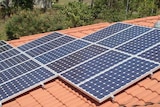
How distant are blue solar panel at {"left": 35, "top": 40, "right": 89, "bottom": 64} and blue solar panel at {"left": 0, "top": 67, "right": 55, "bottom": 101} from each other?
0.79 metres

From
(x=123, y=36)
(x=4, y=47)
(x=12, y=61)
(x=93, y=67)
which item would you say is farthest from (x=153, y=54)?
(x=4, y=47)

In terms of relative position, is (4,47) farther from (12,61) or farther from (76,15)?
(76,15)

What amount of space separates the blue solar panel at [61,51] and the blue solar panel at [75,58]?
15.4 inches

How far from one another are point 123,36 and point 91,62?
2266 mm

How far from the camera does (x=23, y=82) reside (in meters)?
9.09

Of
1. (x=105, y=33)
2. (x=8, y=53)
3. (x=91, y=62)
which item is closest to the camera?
(x=91, y=62)

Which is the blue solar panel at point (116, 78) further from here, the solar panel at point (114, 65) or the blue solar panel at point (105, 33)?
the blue solar panel at point (105, 33)

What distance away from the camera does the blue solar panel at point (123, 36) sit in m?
10.4

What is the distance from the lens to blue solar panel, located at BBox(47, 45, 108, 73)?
31.3 feet

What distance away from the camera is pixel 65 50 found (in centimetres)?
1088

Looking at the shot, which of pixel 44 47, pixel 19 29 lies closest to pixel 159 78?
pixel 44 47

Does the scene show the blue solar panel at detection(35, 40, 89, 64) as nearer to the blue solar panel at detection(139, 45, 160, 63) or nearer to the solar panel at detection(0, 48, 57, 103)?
the solar panel at detection(0, 48, 57, 103)

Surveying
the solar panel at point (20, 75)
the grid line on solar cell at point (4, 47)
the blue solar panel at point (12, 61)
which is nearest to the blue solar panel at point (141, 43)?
the solar panel at point (20, 75)

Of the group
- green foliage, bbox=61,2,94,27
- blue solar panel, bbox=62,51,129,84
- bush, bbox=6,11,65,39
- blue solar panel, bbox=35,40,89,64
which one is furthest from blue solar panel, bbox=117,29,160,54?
green foliage, bbox=61,2,94,27
